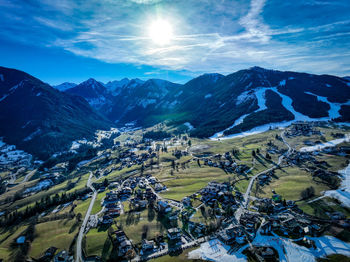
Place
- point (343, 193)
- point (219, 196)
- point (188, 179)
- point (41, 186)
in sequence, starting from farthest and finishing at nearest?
point (41, 186), point (188, 179), point (219, 196), point (343, 193)

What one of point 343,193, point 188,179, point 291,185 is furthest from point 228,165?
point 343,193

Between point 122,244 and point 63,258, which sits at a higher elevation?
point 122,244

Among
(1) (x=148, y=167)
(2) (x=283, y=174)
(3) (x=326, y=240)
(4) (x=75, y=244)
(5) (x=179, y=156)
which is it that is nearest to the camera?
(3) (x=326, y=240)

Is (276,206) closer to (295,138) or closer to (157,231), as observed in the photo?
(157,231)

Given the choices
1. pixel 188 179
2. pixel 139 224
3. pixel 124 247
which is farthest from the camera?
pixel 188 179

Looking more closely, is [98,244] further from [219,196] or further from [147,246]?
[219,196]

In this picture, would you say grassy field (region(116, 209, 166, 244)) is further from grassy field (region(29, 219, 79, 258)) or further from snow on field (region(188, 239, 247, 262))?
grassy field (region(29, 219, 79, 258))

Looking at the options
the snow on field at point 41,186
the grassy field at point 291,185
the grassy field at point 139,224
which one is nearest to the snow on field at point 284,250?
the grassy field at point 139,224

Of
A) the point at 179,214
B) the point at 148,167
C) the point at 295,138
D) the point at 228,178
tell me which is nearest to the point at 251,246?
the point at 179,214
